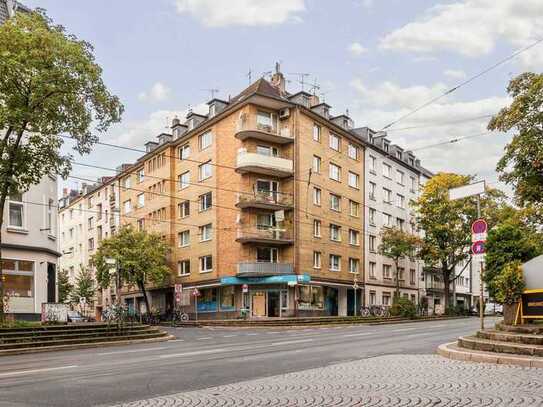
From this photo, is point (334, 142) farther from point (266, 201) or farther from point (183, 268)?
point (183, 268)

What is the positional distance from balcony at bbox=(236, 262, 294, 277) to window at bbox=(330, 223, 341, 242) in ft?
24.4

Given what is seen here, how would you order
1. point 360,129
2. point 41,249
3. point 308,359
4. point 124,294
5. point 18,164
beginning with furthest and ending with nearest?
1. point 124,294
2. point 360,129
3. point 41,249
4. point 18,164
5. point 308,359

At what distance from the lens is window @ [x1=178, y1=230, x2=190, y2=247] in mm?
55906

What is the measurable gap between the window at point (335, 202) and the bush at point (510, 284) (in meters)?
38.3

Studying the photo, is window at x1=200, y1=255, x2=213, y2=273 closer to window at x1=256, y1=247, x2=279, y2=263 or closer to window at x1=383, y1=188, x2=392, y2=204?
window at x1=256, y1=247, x2=279, y2=263

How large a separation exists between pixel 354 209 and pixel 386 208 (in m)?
7.03

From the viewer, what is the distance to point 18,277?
30.0m

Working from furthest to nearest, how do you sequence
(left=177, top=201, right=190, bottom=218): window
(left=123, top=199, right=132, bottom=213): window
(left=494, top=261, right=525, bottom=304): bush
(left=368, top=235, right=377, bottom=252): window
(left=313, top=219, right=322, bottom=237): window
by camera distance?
(left=123, top=199, right=132, bottom=213): window, (left=368, top=235, right=377, bottom=252): window, (left=177, top=201, right=190, bottom=218): window, (left=313, top=219, right=322, bottom=237): window, (left=494, top=261, right=525, bottom=304): bush

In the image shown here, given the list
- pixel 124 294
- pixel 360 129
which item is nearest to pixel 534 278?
pixel 360 129

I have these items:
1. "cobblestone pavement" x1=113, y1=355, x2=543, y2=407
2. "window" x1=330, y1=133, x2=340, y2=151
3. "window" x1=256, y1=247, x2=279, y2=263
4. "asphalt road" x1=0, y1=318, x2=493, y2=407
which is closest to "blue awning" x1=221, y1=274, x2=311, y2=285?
"window" x1=256, y1=247, x2=279, y2=263

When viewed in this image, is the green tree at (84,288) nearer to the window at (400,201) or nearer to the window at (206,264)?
the window at (206,264)

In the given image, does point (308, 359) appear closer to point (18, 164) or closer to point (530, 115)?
point (18, 164)

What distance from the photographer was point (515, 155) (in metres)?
24.3

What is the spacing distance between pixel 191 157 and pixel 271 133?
9.92m
